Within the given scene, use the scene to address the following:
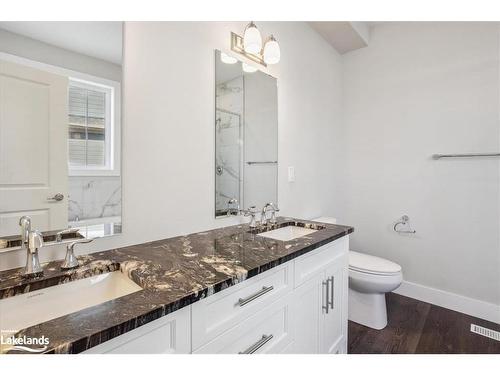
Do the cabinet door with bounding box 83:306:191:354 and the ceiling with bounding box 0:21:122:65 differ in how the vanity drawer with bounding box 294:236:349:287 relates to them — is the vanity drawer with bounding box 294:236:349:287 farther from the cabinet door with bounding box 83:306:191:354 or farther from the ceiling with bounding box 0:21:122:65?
the ceiling with bounding box 0:21:122:65

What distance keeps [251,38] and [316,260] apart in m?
1.31

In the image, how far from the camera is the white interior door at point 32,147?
0.90 metres

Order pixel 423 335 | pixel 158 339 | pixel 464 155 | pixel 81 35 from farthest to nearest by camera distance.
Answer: pixel 464 155 < pixel 423 335 < pixel 81 35 < pixel 158 339

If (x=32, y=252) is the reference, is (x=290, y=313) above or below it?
below

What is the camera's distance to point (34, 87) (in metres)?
0.95

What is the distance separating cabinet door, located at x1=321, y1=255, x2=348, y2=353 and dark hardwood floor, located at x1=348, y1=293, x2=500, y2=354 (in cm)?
32

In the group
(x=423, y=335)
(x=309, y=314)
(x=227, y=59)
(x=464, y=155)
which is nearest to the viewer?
(x=309, y=314)

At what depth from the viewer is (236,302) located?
0.91 metres

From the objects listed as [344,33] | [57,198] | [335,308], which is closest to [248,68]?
[344,33]

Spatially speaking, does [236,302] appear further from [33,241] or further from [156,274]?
[33,241]

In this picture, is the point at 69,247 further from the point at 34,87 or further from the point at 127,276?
the point at 34,87

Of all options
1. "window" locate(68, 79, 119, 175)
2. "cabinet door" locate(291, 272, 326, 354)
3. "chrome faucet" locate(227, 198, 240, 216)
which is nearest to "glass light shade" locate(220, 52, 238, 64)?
"window" locate(68, 79, 119, 175)

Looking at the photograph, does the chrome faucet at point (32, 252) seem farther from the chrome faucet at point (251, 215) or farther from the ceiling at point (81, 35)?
the chrome faucet at point (251, 215)
